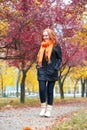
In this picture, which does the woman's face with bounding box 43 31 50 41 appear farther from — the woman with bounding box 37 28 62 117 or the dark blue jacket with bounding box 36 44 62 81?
the dark blue jacket with bounding box 36 44 62 81

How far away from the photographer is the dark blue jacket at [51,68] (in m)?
8.57

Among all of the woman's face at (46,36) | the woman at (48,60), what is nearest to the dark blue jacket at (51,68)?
the woman at (48,60)

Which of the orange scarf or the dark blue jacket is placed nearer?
the orange scarf

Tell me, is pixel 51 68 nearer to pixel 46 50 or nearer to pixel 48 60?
pixel 48 60

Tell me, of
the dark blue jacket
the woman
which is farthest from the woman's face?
the dark blue jacket

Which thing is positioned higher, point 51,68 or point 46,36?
point 46,36

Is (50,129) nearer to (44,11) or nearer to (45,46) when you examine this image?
(45,46)

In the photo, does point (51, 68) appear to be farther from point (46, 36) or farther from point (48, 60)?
point (46, 36)

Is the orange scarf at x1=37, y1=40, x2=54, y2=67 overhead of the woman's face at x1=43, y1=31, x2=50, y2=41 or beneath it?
beneath

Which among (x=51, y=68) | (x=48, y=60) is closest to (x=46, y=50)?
(x=48, y=60)

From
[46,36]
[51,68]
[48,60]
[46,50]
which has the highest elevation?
[46,36]

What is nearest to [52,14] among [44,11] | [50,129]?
[44,11]

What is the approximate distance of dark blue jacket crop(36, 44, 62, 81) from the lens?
28.1ft

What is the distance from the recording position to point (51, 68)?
857cm
